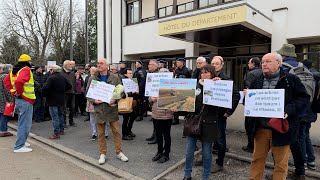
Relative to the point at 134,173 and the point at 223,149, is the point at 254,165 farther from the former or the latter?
the point at 134,173

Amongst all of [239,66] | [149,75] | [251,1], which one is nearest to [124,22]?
[251,1]

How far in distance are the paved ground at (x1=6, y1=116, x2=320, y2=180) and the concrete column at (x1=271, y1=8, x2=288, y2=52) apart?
5.09m

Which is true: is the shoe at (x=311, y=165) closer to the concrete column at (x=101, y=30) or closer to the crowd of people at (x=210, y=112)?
the crowd of people at (x=210, y=112)

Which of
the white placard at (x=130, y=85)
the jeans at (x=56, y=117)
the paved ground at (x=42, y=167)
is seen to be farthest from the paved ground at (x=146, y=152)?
the white placard at (x=130, y=85)

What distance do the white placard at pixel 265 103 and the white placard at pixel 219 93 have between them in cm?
30

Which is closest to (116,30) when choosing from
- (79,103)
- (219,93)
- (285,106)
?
(79,103)

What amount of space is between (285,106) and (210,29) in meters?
7.52

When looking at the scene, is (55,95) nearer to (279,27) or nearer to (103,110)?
(103,110)

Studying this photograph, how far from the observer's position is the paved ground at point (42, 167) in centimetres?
527

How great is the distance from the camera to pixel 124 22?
19109 mm

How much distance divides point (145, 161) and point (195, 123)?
74.7 inches

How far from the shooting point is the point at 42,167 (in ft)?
18.9

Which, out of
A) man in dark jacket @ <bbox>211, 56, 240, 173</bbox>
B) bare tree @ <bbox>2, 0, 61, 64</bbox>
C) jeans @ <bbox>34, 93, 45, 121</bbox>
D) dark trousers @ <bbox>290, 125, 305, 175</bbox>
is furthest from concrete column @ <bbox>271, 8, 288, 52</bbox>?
bare tree @ <bbox>2, 0, 61, 64</bbox>

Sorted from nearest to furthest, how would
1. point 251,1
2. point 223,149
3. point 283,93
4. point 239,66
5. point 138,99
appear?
point 283,93 < point 223,149 < point 138,99 < point 239,66 < point 251,1
